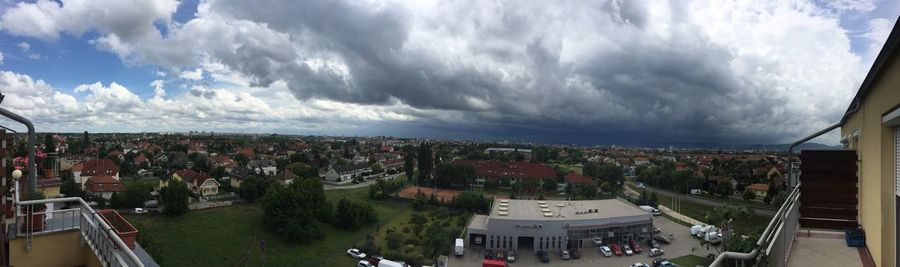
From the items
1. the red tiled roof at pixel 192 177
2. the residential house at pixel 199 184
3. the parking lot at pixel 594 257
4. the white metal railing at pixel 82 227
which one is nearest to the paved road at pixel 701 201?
the parking lot at pixel 594 257

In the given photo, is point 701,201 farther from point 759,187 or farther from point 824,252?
point 824,252

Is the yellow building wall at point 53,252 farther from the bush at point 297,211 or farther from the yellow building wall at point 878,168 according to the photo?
the bush at point 297,211

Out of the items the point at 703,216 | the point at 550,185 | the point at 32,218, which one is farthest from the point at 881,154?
the point at 550,185

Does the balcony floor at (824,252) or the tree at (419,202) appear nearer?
the balcony floor at (824,252)

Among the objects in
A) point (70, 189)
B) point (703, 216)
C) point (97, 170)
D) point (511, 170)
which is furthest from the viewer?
point (511, 170)

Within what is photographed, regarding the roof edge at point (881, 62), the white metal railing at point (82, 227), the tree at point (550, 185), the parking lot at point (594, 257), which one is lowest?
the parking lot at point (594, 257)

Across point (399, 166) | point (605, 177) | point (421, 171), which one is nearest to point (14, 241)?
point (421, 171)
